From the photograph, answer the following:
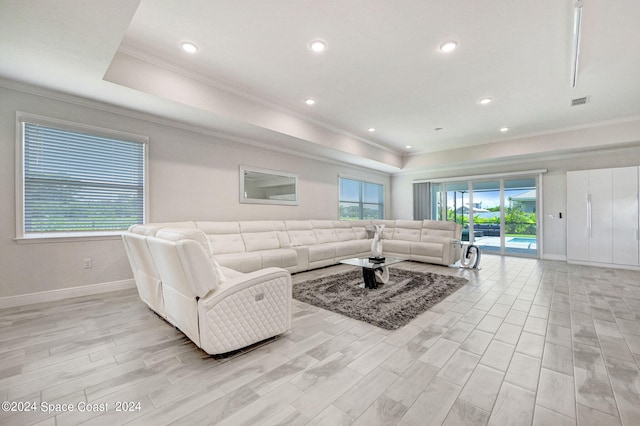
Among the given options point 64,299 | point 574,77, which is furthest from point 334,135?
point 64,299

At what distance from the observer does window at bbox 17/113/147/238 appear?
10.7 ft

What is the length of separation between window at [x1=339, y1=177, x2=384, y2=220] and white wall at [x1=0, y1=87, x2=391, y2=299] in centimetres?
154

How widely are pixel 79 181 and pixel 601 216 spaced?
9.19m

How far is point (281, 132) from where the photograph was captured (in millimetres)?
4711

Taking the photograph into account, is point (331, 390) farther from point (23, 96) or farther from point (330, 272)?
point (23, 96)

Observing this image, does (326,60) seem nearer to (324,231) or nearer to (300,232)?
(300,232)

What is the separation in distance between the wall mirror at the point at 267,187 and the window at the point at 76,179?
174 centimetres

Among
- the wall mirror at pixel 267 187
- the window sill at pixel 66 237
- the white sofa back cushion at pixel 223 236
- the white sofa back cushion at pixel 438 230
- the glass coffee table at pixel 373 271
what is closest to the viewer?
the window sill at pixel 66 237

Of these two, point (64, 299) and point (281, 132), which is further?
point (281, 132)

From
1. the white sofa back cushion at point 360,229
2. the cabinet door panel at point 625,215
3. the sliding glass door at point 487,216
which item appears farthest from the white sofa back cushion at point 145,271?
the cabinet door panel at point 625,215

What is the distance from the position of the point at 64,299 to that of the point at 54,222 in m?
0.98

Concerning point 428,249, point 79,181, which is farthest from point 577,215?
point 79,181

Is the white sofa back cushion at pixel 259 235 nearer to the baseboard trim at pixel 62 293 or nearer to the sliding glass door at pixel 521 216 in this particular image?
the baseboard trim at pixel 62 293

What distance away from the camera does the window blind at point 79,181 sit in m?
3.29
